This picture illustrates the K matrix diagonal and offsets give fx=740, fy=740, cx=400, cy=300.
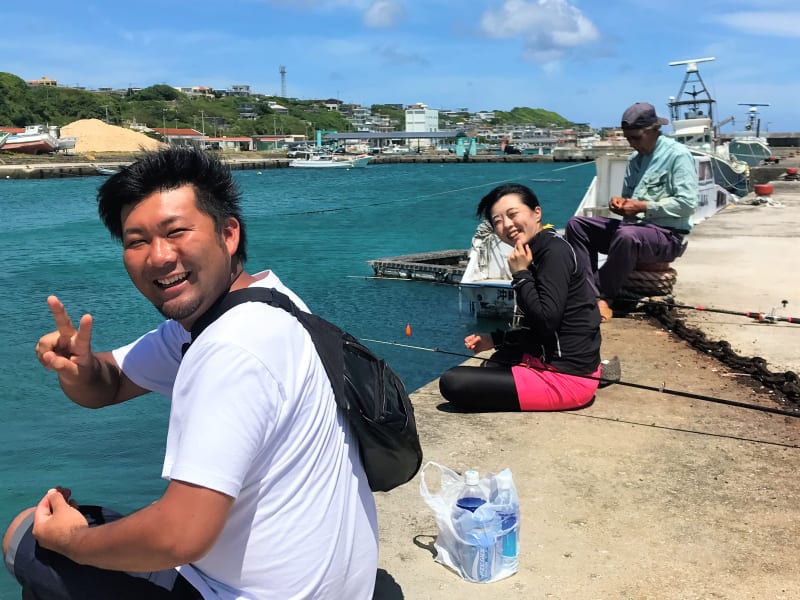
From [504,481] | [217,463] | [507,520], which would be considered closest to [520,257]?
[504,481]

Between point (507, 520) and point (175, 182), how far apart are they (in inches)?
71.4

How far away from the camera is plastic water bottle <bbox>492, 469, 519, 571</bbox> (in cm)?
287

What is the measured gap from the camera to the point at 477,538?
112 inches

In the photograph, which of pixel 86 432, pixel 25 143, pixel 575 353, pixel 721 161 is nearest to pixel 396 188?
pixel 721 161

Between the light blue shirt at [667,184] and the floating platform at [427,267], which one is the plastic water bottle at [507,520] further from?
the floating platform at [427,267]

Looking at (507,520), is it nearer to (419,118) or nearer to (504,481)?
(504,481)

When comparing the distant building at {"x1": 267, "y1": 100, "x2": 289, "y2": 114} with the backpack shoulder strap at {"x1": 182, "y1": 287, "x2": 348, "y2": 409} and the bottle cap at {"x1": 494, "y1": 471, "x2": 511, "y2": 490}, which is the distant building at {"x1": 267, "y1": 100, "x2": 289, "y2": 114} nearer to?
the bottle cap at {"x1": 494, "y1": 471, "x2": 511, "y2": 490}

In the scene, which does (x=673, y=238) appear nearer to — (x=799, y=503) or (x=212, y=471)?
(x=799, y=503)

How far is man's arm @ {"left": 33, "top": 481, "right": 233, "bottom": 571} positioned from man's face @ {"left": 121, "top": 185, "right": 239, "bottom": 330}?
49cm

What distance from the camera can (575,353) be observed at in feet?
15.0

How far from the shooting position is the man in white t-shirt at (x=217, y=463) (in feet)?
5.17

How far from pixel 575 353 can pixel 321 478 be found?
3.04 m

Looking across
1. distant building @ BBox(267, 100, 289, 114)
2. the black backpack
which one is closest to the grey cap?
the black backpack

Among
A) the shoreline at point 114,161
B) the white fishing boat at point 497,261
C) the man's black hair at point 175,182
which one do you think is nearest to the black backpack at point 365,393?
the man's black hair at point 175,182
